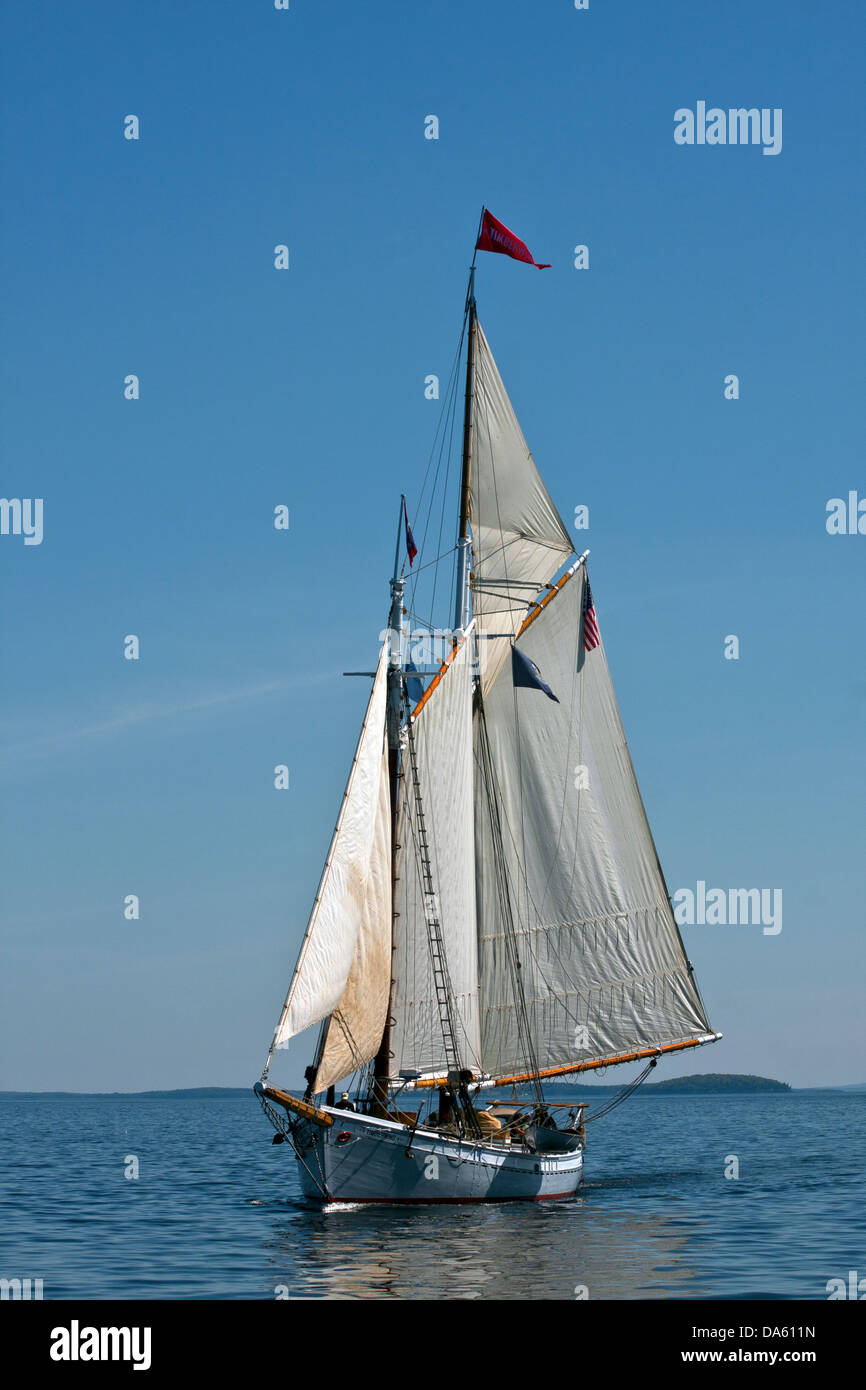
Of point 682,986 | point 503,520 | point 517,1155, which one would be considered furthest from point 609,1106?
point 503,520

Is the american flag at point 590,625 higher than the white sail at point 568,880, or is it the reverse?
the american flag at point 590,625

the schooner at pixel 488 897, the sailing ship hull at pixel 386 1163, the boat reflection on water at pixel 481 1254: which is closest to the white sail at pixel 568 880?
the schooner at pixel 488 897

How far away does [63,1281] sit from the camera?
115 ft

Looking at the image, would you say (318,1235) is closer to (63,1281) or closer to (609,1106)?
(63,1281)

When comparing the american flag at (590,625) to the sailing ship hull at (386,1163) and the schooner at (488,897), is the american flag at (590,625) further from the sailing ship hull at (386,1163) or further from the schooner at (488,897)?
the sailing ship hull at (386,1163)

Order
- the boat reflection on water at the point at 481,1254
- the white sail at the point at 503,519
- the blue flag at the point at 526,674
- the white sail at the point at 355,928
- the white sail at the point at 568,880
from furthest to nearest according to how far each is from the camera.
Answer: the white sail at the point at 503,519 < the blue flag at the point at 526,674 < the white sail at the point at 568,880 < the white sail at the point at 355,928 < the boat reflection on water at the point at 481,1254

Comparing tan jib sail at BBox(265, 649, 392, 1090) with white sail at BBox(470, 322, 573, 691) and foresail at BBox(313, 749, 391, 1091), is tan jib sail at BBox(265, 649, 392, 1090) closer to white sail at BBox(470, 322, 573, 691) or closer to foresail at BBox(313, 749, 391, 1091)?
foresail at BBox(313, 749, 391, 1091)

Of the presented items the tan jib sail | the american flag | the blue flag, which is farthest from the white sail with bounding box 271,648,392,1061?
the american flag

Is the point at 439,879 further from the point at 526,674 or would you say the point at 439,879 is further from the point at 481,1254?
the point at 481,1254

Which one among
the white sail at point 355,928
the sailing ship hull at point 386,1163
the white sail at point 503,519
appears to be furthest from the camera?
the white sail at point 503,519

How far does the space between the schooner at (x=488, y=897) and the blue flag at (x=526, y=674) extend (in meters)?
0.09

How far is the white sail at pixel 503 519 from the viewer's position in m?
58.5

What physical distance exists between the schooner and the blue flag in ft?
0.29
